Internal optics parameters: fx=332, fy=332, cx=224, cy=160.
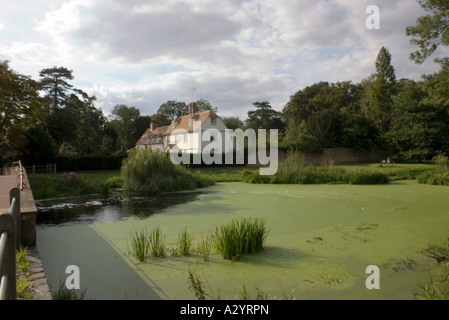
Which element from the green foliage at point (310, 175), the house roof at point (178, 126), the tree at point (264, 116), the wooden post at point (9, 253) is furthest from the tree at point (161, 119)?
the wooden post at point (9, 253)

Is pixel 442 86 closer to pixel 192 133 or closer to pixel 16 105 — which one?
pixel 16 105

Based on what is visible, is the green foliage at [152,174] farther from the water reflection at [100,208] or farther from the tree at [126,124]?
the tree at [126,124]

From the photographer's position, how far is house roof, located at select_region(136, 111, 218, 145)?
37875 mm

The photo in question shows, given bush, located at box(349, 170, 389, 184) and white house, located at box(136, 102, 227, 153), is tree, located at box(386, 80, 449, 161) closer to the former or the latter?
bush, located at box(349, 170, 389, 184)

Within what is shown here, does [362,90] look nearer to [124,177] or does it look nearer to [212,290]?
[124,177]

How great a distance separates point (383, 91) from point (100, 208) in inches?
1459

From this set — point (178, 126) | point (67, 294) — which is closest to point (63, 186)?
point (67, 294)

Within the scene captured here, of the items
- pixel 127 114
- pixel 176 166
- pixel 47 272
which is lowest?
pixel 47 272

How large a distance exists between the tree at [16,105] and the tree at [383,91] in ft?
113

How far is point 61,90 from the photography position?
123 ft

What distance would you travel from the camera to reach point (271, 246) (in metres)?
5.94

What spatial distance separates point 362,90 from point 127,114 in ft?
118

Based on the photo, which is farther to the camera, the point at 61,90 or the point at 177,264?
A: the point at 61,90

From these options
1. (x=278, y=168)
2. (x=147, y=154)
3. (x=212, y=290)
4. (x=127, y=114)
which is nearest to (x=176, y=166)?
(x=147, y=154)
